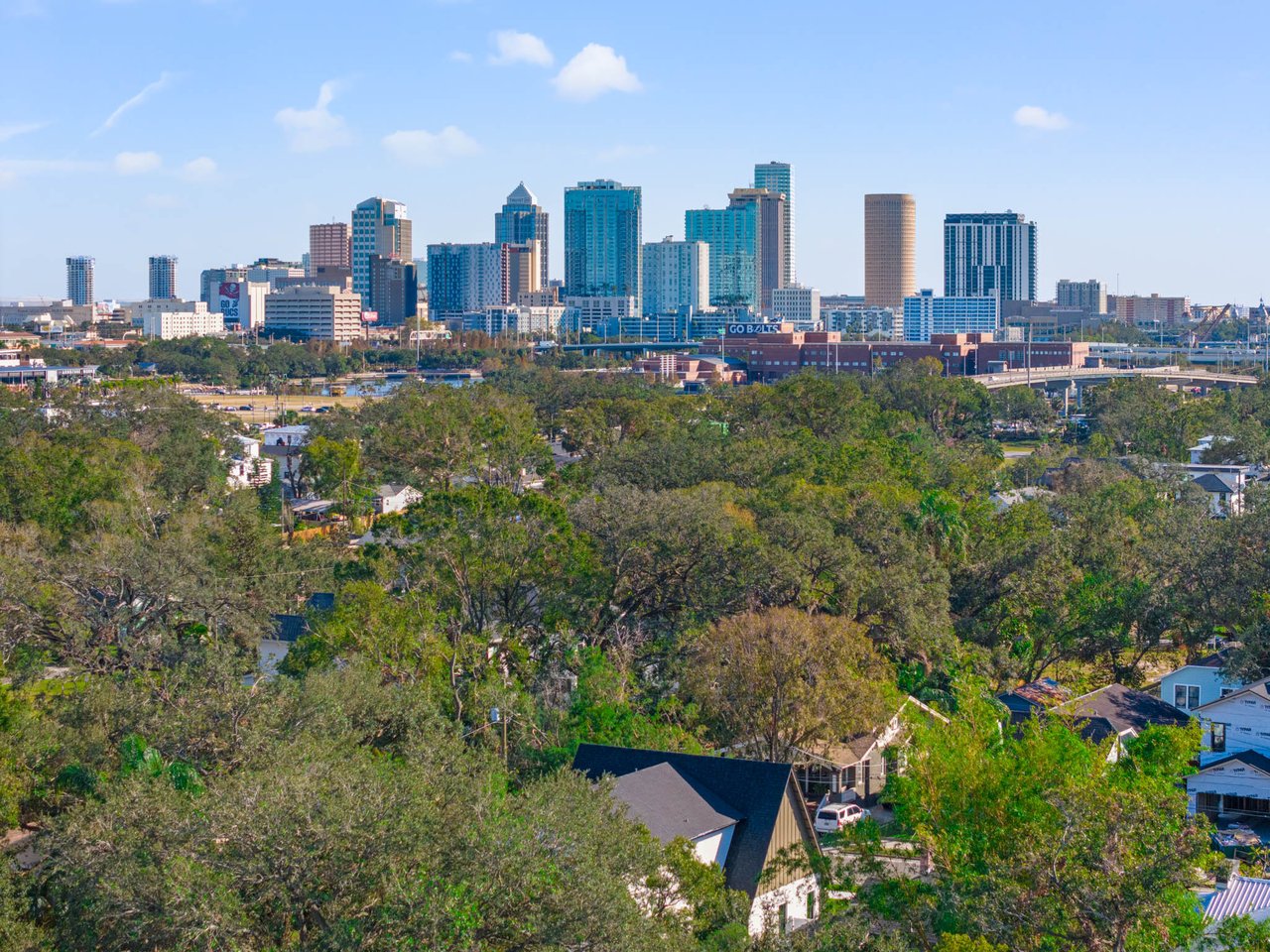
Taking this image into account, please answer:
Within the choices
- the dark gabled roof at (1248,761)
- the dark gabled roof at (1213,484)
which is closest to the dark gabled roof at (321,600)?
the dark gabled roof at (1248,761)

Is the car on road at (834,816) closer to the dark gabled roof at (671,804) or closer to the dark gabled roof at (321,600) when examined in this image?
the dark gabled roof at (671,804)

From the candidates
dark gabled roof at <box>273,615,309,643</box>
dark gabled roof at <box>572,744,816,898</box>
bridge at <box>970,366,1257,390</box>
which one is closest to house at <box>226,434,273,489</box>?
dark gabled roof at <box>273,615,309,643</box>

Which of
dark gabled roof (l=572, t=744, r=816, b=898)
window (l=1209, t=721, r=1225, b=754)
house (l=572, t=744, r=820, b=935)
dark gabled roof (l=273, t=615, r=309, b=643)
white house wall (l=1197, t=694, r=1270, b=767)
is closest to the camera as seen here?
house (l=572, t=744, r=820, b=935)

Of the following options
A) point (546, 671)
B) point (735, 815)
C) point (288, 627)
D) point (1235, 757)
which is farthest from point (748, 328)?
point (735, 815)

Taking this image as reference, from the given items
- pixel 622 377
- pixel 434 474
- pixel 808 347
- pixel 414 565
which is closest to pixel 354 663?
pixel 414 565

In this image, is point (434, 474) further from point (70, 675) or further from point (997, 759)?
point (997, 759)

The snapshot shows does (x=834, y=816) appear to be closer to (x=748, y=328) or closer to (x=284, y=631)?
(x=284, y=631)

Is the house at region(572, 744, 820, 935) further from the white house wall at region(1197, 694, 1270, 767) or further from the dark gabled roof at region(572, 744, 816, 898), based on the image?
the white house wall at region(1197, 694, 1270, 767)
